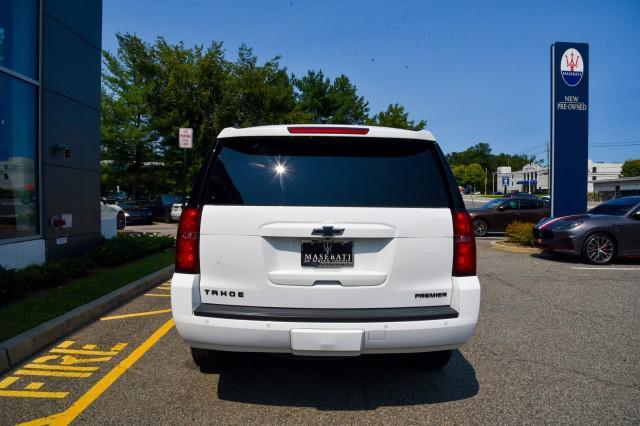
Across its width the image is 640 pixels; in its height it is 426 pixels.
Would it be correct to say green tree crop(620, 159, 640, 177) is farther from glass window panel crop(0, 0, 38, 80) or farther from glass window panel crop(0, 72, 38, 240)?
glass window panel crop(0, 72, 38, 240)

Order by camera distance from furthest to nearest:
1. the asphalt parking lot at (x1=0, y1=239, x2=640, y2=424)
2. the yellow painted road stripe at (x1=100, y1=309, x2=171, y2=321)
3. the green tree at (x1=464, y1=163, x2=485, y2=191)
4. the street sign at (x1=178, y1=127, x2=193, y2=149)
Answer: the green tree at (x1=464, y1=163, x2=485, y2=191) → the street sign at (x1=178, y1=127, x2=193, y2=149) → the yellow painted road stripe at (x1=100, y1=309, x2=171, y2=321) → the asphalt parking lot at (x1=0, y1=239, x2=640, y2=424)

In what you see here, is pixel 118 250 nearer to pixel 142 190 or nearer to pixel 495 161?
pixel 142 190

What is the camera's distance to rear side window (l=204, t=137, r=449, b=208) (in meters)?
3.00

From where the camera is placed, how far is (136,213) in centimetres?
2198

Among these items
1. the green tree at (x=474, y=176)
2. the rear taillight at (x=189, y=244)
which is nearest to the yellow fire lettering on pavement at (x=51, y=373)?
the rear taillight at (x=189, y=244)

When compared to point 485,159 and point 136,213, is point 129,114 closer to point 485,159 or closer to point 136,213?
point 136,213

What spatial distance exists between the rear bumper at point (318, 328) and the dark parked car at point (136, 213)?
20.4 m

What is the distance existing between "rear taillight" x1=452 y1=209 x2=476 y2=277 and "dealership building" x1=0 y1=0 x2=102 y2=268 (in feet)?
21.7

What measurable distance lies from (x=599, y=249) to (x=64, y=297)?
9961mm

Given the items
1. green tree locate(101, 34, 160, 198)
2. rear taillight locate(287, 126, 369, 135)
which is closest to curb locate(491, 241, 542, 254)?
rear taillight locate(287, 126, 369, 135)

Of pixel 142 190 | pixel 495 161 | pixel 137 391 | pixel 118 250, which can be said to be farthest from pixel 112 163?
pixel 495 161

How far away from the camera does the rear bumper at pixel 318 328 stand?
2.81 m

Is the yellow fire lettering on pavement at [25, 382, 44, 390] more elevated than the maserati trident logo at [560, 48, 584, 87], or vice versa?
the maserati trident logo at [560, 48, 584, 87]

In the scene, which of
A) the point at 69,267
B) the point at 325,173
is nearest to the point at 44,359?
the point at 325,173
